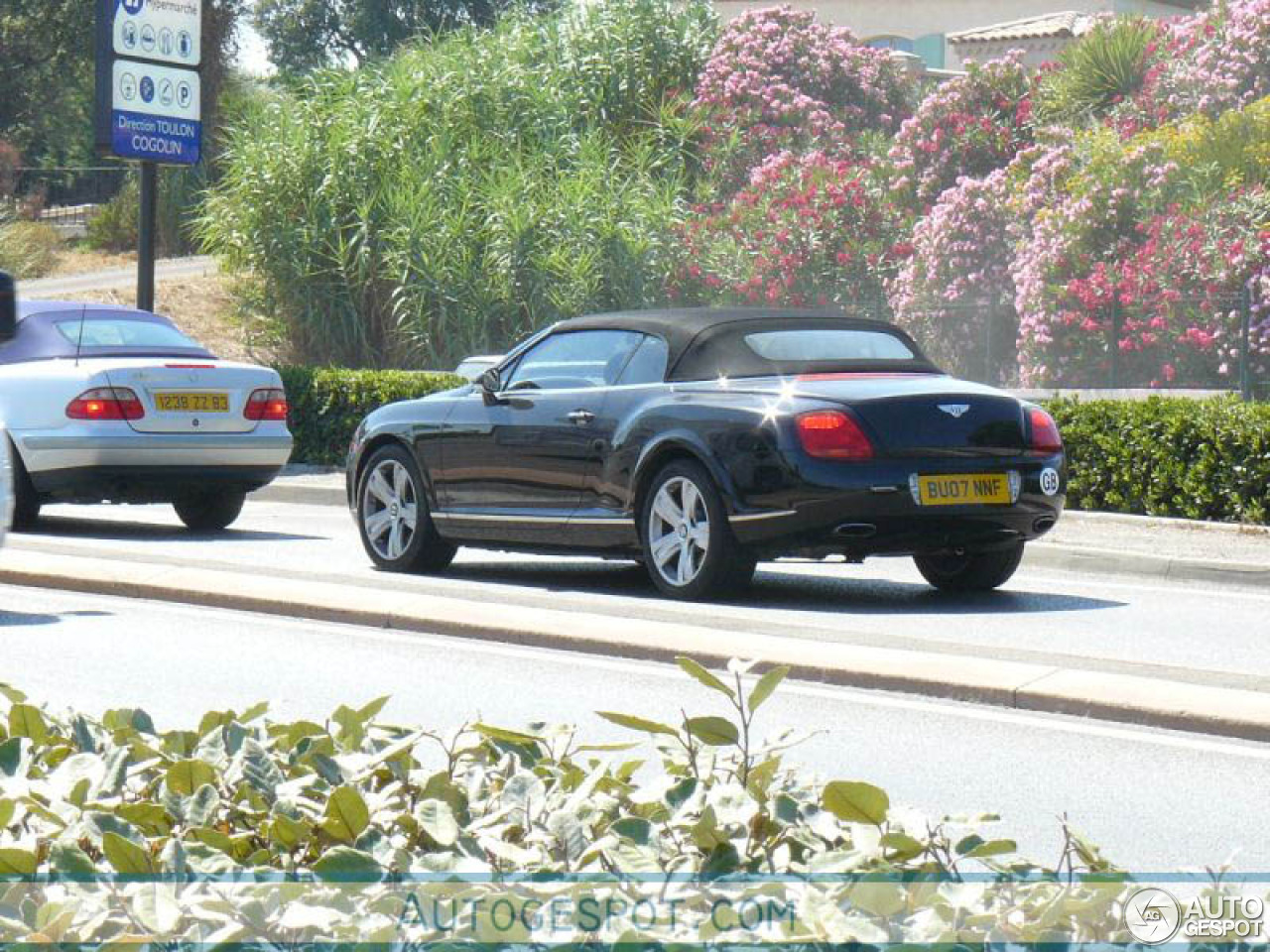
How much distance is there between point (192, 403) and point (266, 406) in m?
0.61

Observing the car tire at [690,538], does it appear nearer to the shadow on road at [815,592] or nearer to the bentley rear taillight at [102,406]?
the shadow on road at [815,592]

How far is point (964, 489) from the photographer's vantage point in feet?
34.5

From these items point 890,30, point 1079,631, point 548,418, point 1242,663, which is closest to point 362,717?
point 1242,663

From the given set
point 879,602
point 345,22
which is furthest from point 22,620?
point 345,22

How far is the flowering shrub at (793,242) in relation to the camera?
2756cm

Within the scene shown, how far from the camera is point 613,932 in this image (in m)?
2.95

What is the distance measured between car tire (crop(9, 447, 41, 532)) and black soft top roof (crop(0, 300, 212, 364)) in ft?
2.27

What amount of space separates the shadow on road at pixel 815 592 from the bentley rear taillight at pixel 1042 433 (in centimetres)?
79

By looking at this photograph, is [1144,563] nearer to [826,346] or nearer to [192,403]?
[826,346]

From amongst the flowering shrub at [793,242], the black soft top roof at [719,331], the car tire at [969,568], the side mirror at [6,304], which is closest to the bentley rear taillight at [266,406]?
the black soft top roof at [719,331]

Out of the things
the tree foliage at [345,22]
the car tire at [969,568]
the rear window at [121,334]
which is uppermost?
the tree foliage at [345,22]

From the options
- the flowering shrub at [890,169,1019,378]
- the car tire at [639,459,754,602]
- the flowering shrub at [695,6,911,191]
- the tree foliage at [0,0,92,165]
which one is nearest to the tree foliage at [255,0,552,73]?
the tree foliage at [0,0,92,165]

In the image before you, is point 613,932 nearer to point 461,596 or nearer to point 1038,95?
point 461,596

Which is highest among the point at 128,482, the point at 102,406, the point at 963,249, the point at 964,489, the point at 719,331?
the point at 719,331
